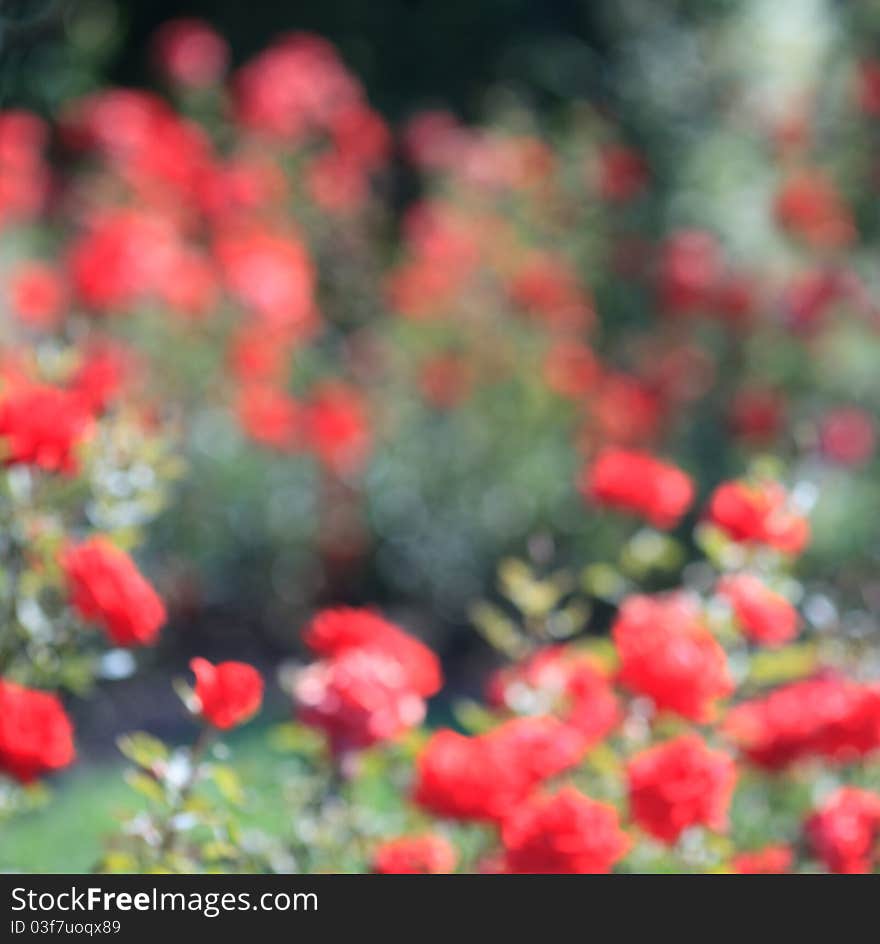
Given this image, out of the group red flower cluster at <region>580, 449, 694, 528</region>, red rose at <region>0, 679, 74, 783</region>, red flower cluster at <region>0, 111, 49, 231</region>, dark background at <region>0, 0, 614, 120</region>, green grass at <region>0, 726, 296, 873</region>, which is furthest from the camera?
dark background at <region>0, 0, 614, 120</region>

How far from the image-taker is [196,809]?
1.51 m

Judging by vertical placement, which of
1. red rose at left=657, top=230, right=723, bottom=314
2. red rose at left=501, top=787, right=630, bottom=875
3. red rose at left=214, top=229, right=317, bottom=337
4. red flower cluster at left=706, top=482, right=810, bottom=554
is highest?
red rose at left=657, top=230, right=723, bottom=314

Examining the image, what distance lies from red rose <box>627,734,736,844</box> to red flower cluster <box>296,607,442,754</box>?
27 cm

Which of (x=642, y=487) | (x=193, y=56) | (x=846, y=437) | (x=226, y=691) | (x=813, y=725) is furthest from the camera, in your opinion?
(x=193, y=56)

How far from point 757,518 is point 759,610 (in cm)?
13

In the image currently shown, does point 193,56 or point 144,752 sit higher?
point 193,56

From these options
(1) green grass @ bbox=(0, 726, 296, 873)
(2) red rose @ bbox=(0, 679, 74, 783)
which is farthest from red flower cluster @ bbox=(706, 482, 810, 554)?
(1) green grass @ bbox=(0, 726, 296, 873)

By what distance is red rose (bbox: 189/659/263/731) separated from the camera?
4.50 feet

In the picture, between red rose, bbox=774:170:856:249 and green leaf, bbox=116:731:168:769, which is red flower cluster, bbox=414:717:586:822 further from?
red rose, bbox=774:170:856:249

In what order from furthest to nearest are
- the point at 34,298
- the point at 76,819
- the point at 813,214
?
the point at 813,214, the point at 34,298, the point at 76,819

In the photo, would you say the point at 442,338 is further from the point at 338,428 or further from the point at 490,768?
the point at 490,768

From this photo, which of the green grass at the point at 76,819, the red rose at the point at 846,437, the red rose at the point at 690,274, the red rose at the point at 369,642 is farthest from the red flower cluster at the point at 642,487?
the red rose at the point at 690,274

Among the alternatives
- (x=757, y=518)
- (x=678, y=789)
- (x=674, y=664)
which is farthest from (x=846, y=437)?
(x=678, y=789)

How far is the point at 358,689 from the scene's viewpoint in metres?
1.52
